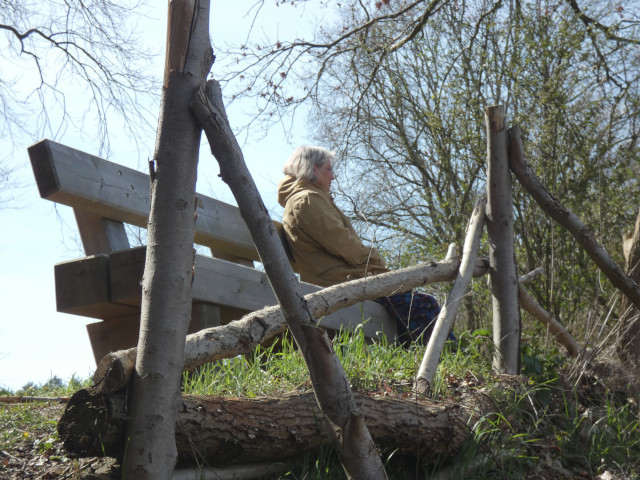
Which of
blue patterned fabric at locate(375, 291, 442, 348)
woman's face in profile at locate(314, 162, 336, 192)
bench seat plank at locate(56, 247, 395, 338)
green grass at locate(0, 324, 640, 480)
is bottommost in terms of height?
green grass at locate(0, 324, 640, 480)

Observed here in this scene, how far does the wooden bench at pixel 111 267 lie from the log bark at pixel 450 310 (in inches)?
16.3

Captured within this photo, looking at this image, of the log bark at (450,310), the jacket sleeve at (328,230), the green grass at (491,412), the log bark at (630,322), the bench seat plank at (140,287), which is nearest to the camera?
the green grass at (491,412)

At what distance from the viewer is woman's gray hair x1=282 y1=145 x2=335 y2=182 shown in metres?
4.92

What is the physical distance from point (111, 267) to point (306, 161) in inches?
70.2

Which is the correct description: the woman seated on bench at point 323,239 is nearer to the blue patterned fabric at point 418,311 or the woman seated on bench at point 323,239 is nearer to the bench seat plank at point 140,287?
the blue patterned fabric at point 418,311

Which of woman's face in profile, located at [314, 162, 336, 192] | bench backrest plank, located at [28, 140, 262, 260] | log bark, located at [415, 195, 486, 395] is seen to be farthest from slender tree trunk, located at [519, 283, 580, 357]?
bench backrest plank, located at [28, 140, 262, 260]

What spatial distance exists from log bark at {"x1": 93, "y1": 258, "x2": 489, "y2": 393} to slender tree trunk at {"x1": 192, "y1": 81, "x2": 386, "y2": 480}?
339 mm

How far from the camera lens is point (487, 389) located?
10.9 feet

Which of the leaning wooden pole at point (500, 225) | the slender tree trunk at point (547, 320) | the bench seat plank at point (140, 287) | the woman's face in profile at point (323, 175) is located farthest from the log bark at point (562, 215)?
the woman's face in profile at point (323, 175)

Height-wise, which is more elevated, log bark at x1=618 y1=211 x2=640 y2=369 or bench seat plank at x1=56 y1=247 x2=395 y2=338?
bench seat plank at x1=56 y1=247 x2=395 y2=338

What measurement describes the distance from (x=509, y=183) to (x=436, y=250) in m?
3.29

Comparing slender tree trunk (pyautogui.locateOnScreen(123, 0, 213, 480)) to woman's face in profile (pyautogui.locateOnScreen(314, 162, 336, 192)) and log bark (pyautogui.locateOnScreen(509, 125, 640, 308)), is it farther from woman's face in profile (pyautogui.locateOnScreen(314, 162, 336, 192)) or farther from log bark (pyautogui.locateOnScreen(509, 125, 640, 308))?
woman's face in profile (pyautogui.locateOnScreen(314, 162, 336, 192))

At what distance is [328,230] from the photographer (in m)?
4.61

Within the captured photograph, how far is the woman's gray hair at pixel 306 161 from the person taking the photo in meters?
4.92
